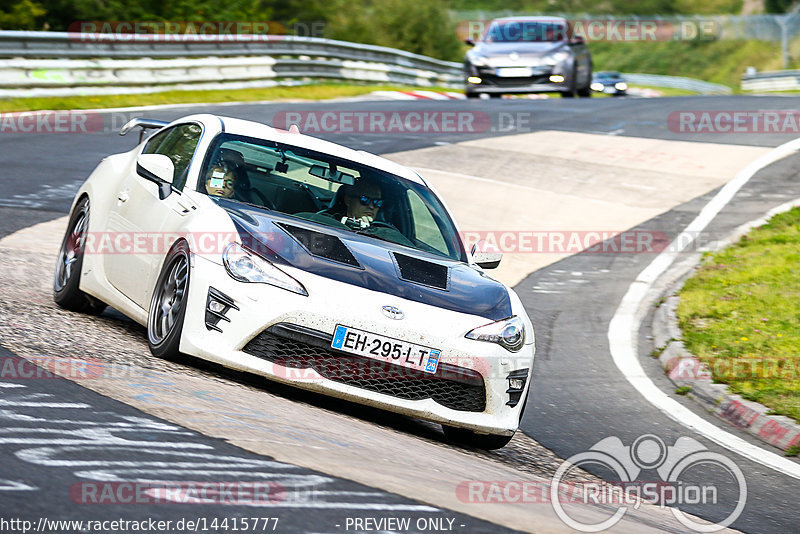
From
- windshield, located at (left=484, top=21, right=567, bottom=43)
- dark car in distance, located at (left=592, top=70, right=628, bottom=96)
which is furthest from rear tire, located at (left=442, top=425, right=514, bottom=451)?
dark car in distance, located at (left=592, top=70, right=628, bottom=96)

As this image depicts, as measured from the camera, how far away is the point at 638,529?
469 cm

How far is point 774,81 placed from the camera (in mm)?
39062

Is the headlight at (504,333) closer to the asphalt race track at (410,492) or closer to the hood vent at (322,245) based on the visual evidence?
the hood vent at (322,245)

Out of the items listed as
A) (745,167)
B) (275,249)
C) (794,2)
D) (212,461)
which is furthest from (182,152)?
(794,2)

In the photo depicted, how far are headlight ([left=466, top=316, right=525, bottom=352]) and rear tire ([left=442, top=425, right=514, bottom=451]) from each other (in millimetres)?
509

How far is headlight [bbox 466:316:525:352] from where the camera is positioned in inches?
234

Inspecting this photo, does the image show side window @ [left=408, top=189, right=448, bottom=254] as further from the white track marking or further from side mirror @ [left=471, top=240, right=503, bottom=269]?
the white track marking

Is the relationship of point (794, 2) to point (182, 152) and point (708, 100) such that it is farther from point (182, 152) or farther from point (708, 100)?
point (182, 152)

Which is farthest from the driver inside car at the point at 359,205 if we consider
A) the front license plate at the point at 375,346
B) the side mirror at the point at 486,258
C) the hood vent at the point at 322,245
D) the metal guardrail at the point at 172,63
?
the metal guardrail at the point at 172,63

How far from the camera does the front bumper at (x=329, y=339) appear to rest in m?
5.70

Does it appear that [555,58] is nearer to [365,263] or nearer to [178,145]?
[178,145]

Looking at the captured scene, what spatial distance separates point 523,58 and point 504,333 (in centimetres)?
1897

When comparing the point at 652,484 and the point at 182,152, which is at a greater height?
the point at 182,152

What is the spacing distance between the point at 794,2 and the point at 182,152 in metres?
70.5
